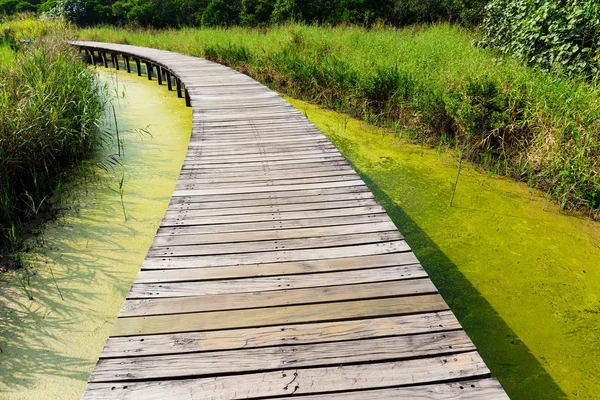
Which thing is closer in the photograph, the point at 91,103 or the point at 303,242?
the point at 303,242

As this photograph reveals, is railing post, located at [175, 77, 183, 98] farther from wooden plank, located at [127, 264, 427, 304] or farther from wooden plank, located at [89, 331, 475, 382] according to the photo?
wooden plank, located at [89, 331, 475, 382]

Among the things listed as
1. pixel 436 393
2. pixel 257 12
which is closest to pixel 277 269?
pixel 436 393

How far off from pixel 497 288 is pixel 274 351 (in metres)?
1.64

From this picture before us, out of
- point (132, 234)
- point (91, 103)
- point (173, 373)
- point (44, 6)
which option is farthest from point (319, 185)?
point (44, 6)

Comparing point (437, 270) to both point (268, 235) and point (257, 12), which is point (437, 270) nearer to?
point (268, 235)

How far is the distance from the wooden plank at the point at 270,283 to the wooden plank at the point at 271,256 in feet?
0.43

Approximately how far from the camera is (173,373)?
128 centimetres

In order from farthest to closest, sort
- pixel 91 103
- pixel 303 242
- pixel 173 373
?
pixel 91 103 → pixel 303 242 → pixel 173 373

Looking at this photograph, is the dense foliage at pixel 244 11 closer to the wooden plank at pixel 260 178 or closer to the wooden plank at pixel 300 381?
the wooden plank at pixel 260 178

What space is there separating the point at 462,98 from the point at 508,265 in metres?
2.14

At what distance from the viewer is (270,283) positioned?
1697mm

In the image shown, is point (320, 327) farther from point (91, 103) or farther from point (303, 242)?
point (91, 103)

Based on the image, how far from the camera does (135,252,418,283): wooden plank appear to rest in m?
1.74

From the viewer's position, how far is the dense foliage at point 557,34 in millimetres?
4227
